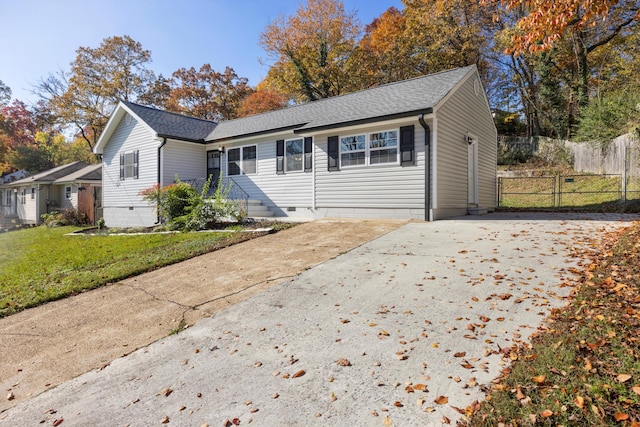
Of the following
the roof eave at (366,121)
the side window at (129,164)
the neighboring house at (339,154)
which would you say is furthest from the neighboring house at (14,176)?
the roof eave at (366,121)

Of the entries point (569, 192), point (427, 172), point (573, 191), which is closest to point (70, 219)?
point (427, 172)

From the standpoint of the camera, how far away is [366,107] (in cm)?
1134

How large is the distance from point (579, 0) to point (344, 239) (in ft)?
18.9

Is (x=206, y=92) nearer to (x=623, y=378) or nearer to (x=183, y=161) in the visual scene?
(x=183, y=161)

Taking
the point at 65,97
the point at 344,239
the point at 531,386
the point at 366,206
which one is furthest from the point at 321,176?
the point at 65,97

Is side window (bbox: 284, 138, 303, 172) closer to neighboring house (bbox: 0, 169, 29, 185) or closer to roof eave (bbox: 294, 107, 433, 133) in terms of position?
roof eave (bbox: 294, 107, 433, 133)

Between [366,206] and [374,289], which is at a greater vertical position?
[366,206]

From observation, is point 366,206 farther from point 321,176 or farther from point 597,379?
point 597,379

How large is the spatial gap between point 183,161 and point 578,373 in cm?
1517

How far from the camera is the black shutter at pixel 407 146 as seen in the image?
9.81m

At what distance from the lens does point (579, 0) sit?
5.24 m

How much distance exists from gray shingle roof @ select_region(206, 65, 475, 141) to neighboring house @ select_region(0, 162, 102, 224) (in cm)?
1176

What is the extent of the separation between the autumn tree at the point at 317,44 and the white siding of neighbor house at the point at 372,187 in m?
15.9

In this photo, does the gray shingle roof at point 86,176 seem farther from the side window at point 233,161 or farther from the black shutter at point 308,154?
the black shutter at point 308,154
